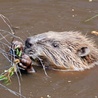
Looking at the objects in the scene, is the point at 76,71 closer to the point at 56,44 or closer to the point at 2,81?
the point at 56,44

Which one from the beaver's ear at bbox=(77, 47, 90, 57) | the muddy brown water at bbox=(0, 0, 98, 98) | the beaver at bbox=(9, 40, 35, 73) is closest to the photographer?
the muddy brown water at bbox=(0, 0, 98, 98)

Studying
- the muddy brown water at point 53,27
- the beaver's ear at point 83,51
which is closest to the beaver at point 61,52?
the beaver's ear at point 83,51

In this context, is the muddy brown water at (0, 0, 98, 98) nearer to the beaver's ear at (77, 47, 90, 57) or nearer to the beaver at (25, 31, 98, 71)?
the beaver at (25, 31, 98, 71)

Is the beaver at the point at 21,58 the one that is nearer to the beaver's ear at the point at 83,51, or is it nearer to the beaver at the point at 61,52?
the beaver at the point at 61,52

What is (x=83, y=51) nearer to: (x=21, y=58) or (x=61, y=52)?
(x=61, y=52)

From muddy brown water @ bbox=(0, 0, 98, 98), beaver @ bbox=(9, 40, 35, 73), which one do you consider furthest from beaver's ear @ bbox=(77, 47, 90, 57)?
beaver @ bbox=(9, 40, 35, 73)

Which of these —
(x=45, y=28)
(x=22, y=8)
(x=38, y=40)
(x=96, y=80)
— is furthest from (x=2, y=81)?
(x=22, y=8)

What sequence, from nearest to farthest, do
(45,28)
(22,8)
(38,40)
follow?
(38,40) → (45,28) → (22,8)

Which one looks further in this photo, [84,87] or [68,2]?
[68,2]
